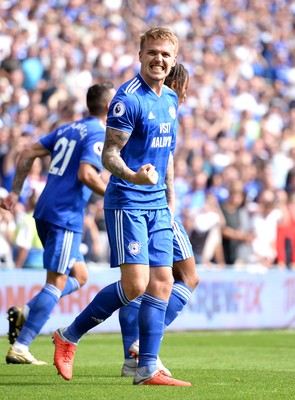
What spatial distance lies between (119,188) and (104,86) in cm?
226

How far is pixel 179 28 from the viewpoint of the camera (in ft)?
79.4

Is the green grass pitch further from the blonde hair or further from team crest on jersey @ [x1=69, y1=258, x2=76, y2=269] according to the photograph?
the blonde hair

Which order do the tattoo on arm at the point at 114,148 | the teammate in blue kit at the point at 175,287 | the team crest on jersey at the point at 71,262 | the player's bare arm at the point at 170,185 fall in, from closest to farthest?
the tattoo on arm at the point at 114,148, the player's bare arm at the point at 170,185, the teammate in blue kit at the point at 175,287, the team crest on jersey at the point at 71,262

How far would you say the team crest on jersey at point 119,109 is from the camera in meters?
7.27

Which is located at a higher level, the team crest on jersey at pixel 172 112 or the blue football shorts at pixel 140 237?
the team crest on jersey at pixel 172 112

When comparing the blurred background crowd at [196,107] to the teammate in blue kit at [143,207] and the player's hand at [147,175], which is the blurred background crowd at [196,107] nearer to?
the teammate in blue kit at [143,207]

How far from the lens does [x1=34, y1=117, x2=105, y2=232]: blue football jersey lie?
961 cm

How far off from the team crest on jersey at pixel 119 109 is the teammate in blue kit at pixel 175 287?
1269 mm

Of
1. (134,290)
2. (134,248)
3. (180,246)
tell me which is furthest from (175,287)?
(134,248)

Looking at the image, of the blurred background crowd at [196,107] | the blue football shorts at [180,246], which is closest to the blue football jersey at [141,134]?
the blue football shorts at [180,246]

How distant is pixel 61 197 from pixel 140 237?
2401mm

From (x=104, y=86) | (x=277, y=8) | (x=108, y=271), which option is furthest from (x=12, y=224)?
(x=277, y=8)

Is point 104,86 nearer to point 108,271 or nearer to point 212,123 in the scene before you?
point 108,271

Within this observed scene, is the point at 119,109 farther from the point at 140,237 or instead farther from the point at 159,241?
the point at 159,241
